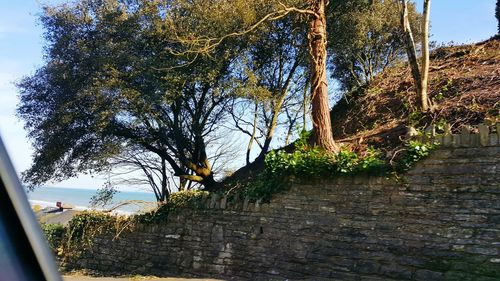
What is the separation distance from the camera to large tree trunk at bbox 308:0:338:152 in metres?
10.6

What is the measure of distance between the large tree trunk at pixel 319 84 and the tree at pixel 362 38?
151 inches

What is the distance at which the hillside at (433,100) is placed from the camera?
371 inches

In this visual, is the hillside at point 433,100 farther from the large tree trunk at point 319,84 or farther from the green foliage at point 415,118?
the large tree trunk at point 319,84

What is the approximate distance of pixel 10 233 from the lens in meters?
1.89

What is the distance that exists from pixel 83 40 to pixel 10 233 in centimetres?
1424

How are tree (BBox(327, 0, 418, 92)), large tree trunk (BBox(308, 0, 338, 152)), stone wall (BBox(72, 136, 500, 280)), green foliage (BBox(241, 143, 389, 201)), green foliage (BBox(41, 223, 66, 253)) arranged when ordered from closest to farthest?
stone wall (BBox(72, 136, 500, 280))
green foliage (BBox(241, 143, 389, 201))
large tree trunk (BBox(308, 0, 338, 152))
green foliage (BBox(41, 223, 66, 253))
tree (BBox(327, 0, 418, 92))

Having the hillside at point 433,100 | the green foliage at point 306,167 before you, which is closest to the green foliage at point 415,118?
the hillside at point 433,100

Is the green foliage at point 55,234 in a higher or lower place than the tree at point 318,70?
lower

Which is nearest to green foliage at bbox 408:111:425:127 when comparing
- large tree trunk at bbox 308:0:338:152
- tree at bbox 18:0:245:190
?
large tree trunk at bbox 308:0:338:152

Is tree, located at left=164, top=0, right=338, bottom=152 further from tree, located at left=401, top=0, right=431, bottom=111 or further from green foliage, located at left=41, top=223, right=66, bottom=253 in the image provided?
green foliage, located at left=41, top=223, right=66, bottom=253

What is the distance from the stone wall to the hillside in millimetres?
1272

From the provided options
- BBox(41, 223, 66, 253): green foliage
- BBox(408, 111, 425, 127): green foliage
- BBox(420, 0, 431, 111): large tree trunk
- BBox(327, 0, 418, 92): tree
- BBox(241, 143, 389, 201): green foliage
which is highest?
BBox(327, 0, 418, 92): tree

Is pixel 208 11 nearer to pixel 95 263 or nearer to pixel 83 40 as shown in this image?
pixel 83 40

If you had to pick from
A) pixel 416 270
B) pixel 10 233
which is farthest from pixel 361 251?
pixel 10 233
